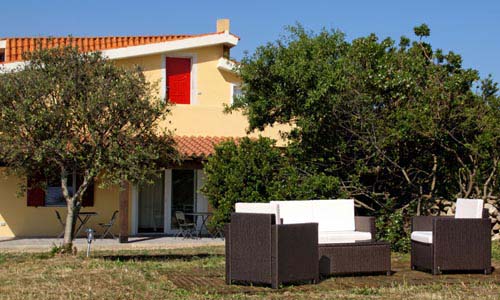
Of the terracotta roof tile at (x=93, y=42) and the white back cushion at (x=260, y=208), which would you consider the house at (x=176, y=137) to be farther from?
the white back cushion at (x=260, y=208)

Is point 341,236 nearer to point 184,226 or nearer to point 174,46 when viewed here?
point 184,226

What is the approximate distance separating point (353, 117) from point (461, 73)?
7.20 ft

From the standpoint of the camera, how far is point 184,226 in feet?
64.0

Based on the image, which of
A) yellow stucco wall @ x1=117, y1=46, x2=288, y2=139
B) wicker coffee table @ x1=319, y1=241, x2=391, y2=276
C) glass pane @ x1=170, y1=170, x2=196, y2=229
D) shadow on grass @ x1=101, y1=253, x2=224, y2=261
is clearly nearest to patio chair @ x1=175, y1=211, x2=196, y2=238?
glass pane @ x1=170, y1=170, x2=196, y2=229

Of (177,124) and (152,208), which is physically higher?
(177,124)

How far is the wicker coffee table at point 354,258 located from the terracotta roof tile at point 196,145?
8221mm

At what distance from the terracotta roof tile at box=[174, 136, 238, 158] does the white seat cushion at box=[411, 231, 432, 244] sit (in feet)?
25.2

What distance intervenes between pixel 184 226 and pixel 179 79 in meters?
4.70

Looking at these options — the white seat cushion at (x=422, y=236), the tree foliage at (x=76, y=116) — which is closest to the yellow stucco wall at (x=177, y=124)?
the tree foliage at (x=76, y=116)

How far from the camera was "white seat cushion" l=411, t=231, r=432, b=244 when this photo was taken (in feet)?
34.8

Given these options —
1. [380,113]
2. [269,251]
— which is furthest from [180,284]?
[380,113]

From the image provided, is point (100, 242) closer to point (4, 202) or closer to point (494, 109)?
point (4, 202)

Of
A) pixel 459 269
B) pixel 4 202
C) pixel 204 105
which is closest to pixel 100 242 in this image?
pixel 4 202

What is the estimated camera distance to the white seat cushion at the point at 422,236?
1060 centimetres
